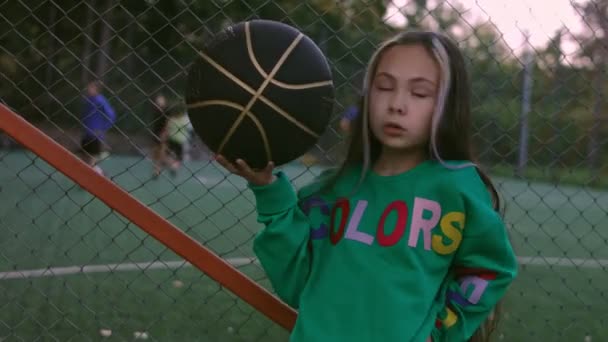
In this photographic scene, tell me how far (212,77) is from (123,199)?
73 centimetres

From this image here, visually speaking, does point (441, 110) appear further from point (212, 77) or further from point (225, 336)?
point (225, 336)

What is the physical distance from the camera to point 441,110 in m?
2.26

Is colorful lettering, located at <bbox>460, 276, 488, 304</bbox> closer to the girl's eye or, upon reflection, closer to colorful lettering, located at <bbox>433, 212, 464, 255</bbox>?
colorful lettering, located at <bbox>433, 212, 464, 255</bbox>

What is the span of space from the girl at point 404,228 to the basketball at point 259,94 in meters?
0.07

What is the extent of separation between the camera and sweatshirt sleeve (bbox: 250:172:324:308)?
229 cm

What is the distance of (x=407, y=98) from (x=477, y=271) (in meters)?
0.50

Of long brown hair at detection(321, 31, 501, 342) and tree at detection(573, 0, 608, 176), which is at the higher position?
long brown hair at detection(321, 31, 501, 342)

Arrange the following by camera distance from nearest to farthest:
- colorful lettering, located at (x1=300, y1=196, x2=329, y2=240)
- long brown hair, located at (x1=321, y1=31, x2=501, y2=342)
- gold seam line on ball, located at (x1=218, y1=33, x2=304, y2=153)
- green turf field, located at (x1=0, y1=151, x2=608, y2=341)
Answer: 1. gold seam line on ball, located at (x1=218, y1=33, x2=304, y2=153)
2. long brown hair, located at (x1=321, y1=31, x2=501, y2=342)
3. colorful lettering, located at (x1=300, y1=196, x2=329, y2=240)
4. green turf field, located at (x1=0, y1=151, x2=608, y2=341)

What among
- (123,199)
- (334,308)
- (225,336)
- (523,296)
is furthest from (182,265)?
(334,308)

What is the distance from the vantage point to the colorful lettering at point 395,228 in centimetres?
223

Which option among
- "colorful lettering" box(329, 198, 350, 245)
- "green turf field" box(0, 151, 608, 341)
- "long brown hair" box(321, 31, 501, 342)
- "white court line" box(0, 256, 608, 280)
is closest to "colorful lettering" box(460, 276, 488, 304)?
"long brown hair" box(321, 31, 501, 342)

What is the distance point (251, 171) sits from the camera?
225cm

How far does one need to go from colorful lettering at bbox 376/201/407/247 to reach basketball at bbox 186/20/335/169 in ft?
0.93

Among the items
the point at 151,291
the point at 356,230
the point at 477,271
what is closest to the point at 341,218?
the point at 356,230
